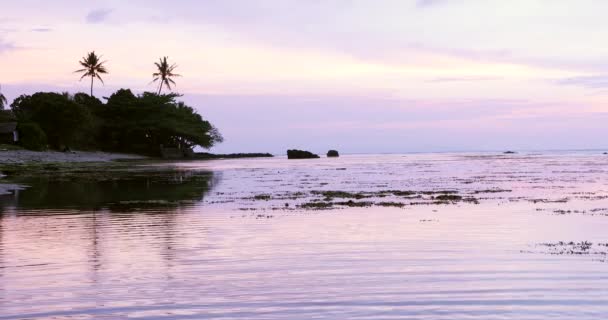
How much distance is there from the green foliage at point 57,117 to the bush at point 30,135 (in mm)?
5530

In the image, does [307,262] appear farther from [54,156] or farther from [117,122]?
[117,122]

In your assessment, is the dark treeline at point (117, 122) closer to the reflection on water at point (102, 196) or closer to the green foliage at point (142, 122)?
the green foliage at point (142, 122)

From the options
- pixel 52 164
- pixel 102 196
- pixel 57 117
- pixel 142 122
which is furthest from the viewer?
pixel 142 122

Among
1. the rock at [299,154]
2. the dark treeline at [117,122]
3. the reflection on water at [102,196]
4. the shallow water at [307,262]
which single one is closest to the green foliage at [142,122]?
the dark treeline at [117,122]

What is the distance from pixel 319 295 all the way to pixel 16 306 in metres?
4.65

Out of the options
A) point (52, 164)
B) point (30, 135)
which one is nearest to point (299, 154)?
point (30, 135)

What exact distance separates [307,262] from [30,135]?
84.6 metres

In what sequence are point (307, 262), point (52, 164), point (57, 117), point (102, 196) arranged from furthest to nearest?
point (57, 117) → point (52, 164) → point (102, 196) → point (307, 262)

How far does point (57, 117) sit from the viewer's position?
98062 millimetres

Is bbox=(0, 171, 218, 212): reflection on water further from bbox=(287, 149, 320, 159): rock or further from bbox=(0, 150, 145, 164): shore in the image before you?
bbox=(287, 149, 320, 159): rock

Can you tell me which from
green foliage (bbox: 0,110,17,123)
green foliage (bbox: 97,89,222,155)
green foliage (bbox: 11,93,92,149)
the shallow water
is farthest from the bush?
the shallow water

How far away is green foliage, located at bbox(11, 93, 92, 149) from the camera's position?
323 feet

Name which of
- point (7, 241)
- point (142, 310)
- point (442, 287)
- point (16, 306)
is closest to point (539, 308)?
point (442, 287)

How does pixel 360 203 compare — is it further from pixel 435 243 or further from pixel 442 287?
pixel 442 287
